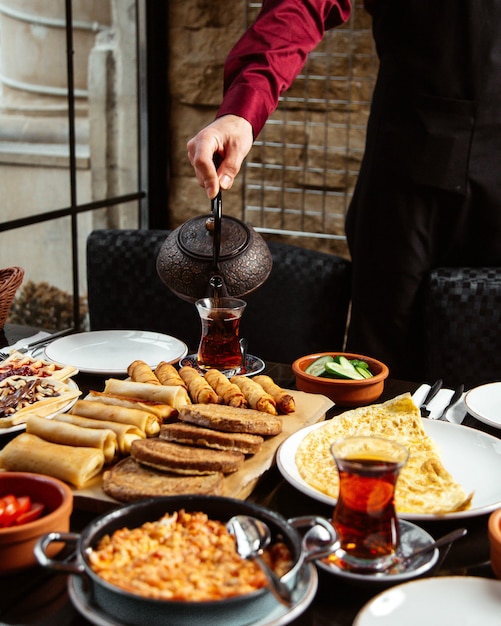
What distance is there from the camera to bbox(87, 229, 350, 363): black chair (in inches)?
88.4

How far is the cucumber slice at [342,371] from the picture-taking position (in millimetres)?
1538

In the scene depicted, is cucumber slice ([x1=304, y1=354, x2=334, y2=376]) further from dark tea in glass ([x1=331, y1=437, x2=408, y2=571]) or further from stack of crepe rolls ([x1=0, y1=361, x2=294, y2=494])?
dark tea in glass ([x1=331, y1=437, x2=408, y2=571])

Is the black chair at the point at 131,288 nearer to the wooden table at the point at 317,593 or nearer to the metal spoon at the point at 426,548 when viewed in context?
the wooden table at the point at 317,593

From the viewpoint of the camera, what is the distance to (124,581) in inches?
32.0

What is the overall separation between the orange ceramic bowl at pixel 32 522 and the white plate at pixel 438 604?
353 millimetres

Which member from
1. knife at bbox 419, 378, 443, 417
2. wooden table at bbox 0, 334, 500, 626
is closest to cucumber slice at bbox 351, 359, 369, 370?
knife at bbox 419, 378, 443, 417

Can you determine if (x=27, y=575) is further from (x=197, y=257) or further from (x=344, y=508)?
(x=197, y=257)

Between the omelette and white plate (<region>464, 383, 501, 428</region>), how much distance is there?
139mm

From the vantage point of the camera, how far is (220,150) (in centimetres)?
175

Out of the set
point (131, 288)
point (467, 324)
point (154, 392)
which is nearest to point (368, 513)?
point (154, 392)

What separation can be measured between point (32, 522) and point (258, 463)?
356mm

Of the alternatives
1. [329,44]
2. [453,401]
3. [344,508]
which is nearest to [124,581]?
[344,508]

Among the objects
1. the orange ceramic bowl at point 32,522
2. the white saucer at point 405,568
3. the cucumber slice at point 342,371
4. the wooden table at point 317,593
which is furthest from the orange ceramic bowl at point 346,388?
the orange ceramic bowl at point 32,522

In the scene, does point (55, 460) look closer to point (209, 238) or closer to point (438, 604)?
point (438, 604)
